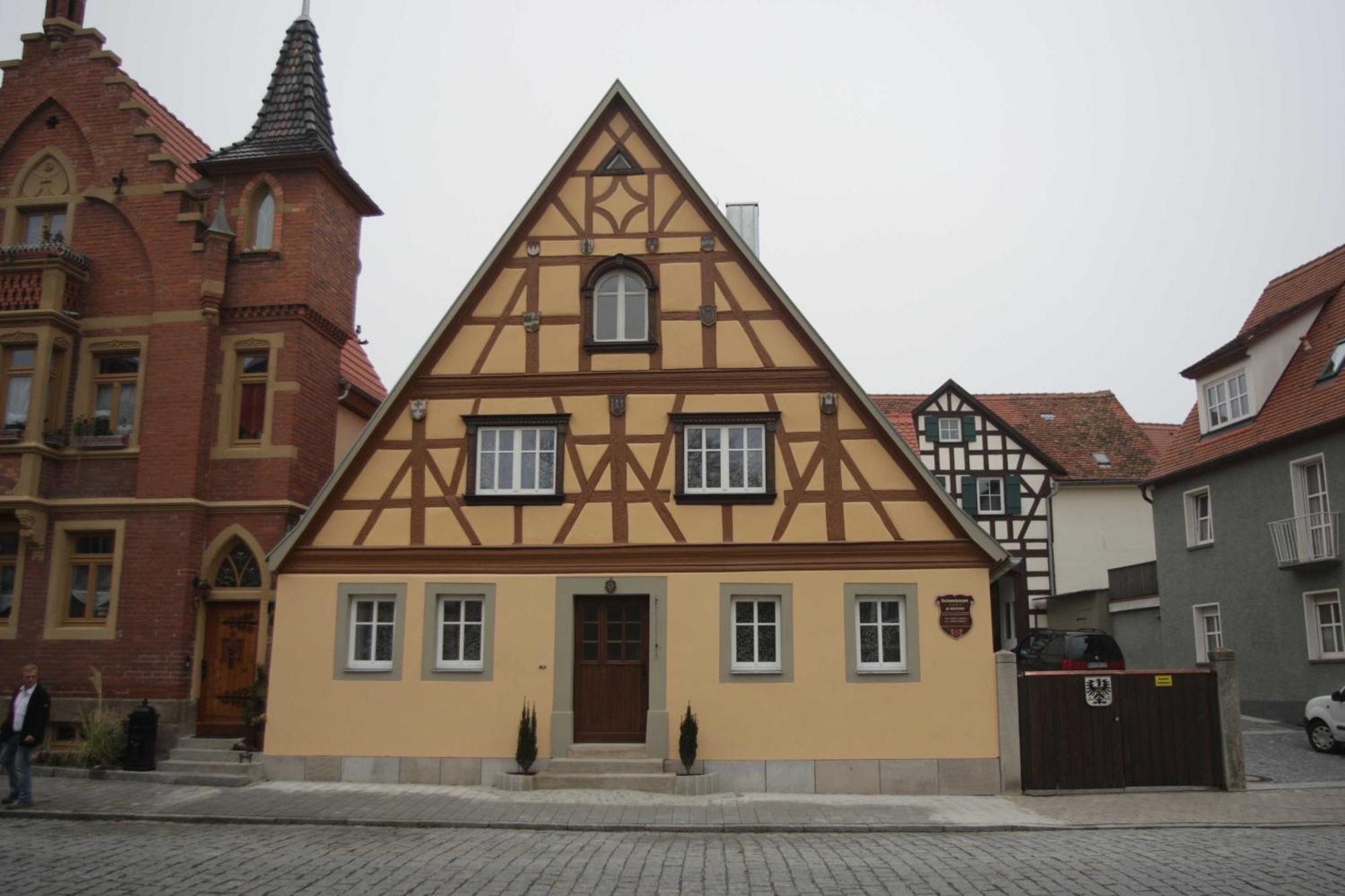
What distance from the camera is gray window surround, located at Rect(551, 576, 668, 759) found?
16.5 m

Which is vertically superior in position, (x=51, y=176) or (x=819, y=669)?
(x=51, y=176)

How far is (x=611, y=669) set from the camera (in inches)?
666

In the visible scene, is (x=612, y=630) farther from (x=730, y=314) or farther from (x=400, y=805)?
(x=730, y=314)

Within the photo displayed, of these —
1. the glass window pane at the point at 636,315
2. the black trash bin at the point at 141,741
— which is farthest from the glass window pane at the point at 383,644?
the glass window pane at the point at 636,315

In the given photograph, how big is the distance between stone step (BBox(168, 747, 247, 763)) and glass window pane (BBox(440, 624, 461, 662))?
3.42m

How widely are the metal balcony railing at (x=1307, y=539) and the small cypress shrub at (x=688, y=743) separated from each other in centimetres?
1317

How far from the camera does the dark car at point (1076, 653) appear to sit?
23.8 metres

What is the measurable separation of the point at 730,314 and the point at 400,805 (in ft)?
28.5

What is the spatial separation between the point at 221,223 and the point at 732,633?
1123cm

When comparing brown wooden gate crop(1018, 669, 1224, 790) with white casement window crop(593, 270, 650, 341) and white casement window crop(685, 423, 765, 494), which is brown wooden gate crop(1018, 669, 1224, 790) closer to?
white casement window crop(685, 423, 765, 494)

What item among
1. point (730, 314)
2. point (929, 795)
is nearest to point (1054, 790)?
point (929, 795)

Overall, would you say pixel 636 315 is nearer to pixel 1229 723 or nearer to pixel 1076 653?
pixel 1229 723

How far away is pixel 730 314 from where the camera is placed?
58.5ft

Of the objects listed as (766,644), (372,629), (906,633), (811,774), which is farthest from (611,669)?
(906,633)
